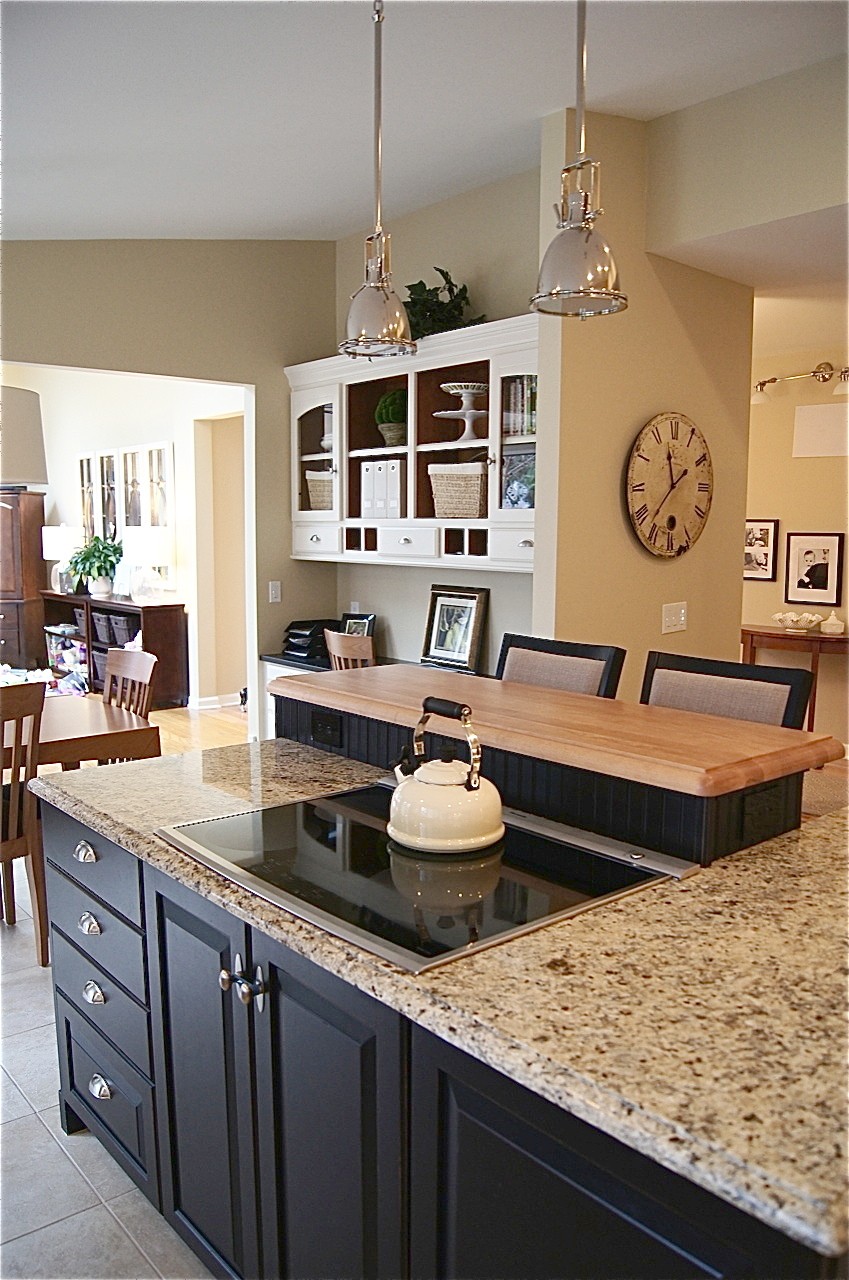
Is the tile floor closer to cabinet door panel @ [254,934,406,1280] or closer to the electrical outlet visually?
cabinet door panel @ [254,934,406,1280]

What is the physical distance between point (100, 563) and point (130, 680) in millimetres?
4507

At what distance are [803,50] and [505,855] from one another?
9.10ft

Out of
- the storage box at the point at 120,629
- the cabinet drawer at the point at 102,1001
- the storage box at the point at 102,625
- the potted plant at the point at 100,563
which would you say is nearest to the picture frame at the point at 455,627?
the cabinet drawer at the point at 102,1001

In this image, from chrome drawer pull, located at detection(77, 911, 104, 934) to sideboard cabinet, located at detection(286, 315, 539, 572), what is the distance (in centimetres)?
232

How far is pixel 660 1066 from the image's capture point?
3.43ft

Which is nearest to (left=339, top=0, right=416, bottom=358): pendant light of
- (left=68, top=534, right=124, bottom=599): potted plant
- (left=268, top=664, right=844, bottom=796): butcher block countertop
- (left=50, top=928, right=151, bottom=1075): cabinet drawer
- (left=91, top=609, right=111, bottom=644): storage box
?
(left=268, top=664, right=844, bottom=796): butcher block countertop

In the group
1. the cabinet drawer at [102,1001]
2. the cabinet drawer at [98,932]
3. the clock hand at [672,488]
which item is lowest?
the cabinet drawer at [102,1001]

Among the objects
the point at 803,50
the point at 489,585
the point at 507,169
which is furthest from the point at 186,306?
the point at 803,50

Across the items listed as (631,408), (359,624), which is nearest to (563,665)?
(631,408)

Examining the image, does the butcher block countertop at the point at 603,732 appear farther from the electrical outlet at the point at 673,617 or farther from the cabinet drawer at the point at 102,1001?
the electrical outlet at the point at 673,617

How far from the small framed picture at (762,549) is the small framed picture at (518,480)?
9.69 ft

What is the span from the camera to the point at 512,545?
13.2 feet

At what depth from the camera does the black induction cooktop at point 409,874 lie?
4.67 ft

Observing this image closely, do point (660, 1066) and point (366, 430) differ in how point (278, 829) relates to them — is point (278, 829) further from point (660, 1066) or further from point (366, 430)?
point (366, 430)
